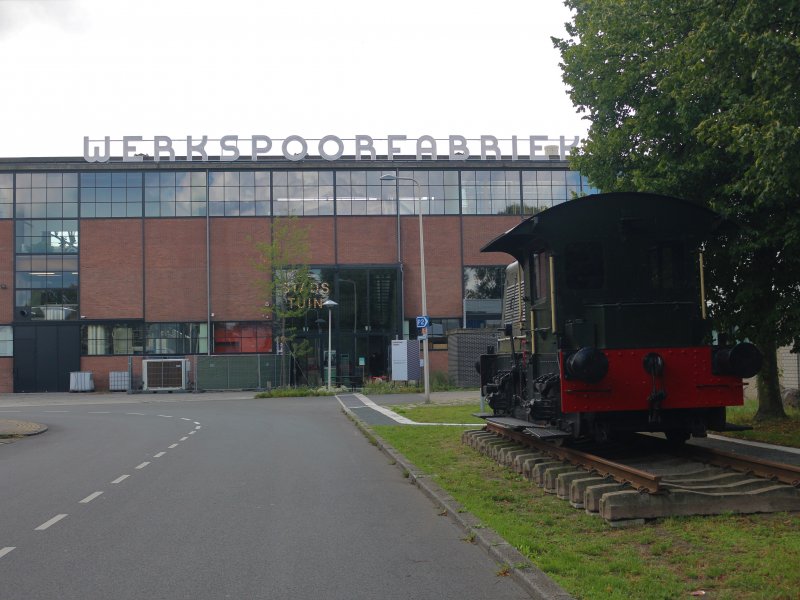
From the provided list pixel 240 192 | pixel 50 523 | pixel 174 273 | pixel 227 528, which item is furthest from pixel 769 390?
pixel 174 273

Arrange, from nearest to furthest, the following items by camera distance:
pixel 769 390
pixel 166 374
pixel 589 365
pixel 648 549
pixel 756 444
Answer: pixel 648 549, pixel 589 365, pixel 756 444, pixel 769 390, pixel 166 374

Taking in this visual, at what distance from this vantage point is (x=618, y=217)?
1112cm

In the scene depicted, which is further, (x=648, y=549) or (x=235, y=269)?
(x=235, y=269)

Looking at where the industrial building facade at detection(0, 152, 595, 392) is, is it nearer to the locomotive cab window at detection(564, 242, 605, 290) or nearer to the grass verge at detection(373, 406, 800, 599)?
the locomotive cab window at detection(564, 242, 605, 290)

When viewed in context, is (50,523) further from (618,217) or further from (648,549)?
(618,217)

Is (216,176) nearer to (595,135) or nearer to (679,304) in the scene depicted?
(595,135)

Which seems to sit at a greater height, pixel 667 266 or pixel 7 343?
pixel 667 266

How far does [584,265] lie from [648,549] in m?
4.80

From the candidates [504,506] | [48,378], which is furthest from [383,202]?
[504,506]

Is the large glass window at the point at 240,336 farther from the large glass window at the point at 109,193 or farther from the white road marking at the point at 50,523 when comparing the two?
the white road marking at the point at 50,523

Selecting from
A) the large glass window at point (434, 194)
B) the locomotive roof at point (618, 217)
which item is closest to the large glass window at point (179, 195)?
the large glass window at point (434, 194)

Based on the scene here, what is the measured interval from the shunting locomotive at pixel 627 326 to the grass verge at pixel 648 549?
4.57 ft

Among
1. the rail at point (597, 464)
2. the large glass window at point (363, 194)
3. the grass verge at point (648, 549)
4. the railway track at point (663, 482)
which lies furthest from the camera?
the large glass window at point (363, 194)

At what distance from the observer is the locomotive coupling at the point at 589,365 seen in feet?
32.4
